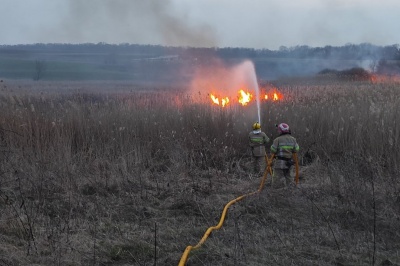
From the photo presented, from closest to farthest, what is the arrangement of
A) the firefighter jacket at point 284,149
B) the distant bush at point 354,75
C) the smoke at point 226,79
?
the firefighter jacket at point 284,149 → the smoke at point 226,79 → the distant bush at point 354,75

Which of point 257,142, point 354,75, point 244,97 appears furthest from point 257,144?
point 354,75

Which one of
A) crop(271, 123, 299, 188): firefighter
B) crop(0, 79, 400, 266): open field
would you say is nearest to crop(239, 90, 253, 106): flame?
crop(0, 79, 400, 266): open field

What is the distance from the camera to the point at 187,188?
7.45 m

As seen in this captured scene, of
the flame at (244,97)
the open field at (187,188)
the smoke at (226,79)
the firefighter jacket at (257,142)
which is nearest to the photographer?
the open field at (187,188)

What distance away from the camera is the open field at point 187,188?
189 inches

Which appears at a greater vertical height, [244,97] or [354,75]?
[244,97]

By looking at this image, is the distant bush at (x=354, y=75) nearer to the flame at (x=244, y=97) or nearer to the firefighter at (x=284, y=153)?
the flame at (x=244, y=97)

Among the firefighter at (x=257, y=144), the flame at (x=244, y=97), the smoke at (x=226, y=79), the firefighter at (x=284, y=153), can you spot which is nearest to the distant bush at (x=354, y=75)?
the smoke at (x=226, y=79)

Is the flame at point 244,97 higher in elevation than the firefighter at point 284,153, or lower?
higher

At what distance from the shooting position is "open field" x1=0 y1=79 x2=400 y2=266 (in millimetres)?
4812

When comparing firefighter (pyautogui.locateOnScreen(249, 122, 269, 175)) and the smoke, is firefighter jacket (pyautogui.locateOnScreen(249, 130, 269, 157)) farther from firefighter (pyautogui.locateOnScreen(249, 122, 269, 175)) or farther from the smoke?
the smoke

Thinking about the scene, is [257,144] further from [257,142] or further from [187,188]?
[187,188]

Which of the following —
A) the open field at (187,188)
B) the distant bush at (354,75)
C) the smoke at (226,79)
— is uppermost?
the smoke at (226,79)

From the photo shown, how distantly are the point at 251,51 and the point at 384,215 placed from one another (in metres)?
53.8
